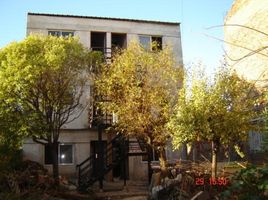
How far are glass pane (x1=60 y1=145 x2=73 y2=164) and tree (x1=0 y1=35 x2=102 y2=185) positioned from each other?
3.54 metres

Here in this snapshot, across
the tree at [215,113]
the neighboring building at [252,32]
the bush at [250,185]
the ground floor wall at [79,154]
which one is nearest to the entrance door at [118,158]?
the ground floor wall at [79,154]

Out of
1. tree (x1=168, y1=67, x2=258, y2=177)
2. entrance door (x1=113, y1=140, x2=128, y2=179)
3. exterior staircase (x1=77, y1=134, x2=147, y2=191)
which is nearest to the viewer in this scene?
tree (x1=168, y1=67, x2=258, y2=177)

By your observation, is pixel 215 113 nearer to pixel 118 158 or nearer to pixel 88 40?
pixel 118 158

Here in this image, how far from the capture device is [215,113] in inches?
592

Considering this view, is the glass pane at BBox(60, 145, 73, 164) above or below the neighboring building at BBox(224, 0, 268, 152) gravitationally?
below

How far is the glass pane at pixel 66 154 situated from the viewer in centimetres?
2328

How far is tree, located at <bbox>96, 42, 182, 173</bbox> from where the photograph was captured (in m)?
17.6

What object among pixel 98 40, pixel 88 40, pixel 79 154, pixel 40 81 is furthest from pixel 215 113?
pixel 98 40

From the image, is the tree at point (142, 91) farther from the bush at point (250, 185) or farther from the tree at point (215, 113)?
the bush at point (250, 185)

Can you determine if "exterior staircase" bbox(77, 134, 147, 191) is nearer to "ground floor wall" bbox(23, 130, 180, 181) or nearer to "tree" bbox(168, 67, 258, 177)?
"ground floor wall" bbox(23, 130, 180, 181)

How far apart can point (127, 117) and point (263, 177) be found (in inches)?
455

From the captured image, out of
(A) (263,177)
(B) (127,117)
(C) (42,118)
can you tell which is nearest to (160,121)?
(B) (127,117)

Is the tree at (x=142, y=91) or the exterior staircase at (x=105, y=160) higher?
the tree at (x=142, y=91)

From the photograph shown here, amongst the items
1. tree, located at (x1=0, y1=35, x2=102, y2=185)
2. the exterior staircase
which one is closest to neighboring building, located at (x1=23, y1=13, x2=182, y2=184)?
the exterior staircase
